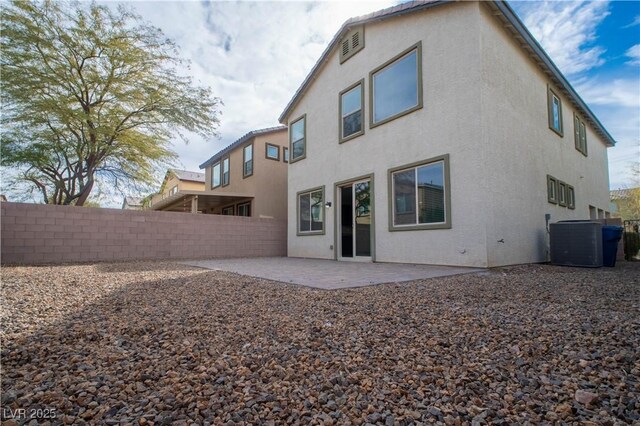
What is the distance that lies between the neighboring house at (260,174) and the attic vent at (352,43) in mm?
6308

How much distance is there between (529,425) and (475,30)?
23.4 feet

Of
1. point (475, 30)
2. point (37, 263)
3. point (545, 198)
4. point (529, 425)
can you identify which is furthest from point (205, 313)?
point (545, 198)

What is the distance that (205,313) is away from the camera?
2.93 meters

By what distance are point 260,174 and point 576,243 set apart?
Result: 11.7m

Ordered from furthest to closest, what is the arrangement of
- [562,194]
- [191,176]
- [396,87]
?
[191,176]
[562,194]
[396,87]

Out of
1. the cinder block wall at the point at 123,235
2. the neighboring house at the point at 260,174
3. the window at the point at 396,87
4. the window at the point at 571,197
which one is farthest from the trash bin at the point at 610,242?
the neighboring house at the point at 260,174

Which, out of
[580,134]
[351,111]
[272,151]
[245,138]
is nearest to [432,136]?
[351,111]

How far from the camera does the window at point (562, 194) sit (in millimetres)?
8992

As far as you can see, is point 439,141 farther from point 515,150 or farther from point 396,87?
point 396,87

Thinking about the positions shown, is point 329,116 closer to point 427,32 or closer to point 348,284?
point 427,32

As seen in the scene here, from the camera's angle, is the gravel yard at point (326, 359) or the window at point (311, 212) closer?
the gravel yard at point (326, 359)

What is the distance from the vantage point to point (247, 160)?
15.4 m

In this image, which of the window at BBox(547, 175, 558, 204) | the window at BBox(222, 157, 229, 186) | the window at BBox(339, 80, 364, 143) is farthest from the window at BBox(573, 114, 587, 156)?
the window at BBox(222, 157, 229, 186)

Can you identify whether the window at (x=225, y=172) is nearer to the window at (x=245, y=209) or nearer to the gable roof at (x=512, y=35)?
the window at (x=245, y=209)
